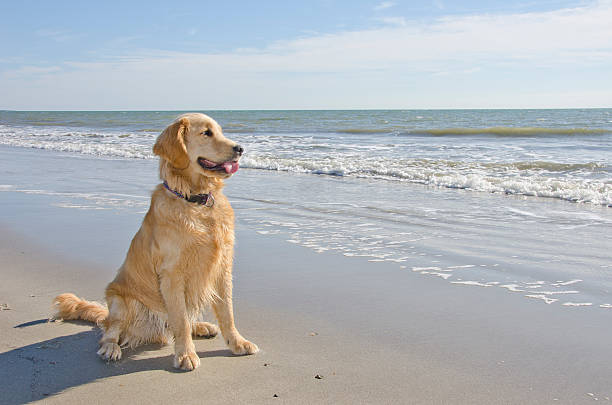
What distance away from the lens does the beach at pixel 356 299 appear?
296 centimetres

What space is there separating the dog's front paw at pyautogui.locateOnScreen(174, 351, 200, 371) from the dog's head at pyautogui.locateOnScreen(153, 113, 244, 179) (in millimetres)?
1075

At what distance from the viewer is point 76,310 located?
3848 millimetres

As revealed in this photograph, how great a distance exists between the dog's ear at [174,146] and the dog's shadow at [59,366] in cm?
121

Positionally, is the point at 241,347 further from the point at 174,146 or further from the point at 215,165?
the point at 174,146

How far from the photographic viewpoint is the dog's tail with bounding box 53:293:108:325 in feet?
12.5

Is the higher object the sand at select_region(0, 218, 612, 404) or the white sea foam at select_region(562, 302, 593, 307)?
the white sea foam at select_region(562, 302, 593, 307)

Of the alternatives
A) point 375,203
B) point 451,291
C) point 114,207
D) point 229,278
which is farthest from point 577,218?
point 114,207

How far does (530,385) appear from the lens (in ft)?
9.61

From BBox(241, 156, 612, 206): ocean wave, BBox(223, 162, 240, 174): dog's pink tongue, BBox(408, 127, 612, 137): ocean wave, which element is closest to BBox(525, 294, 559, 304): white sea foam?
BBox(223, 162, 240, 174): dog's pink tongue

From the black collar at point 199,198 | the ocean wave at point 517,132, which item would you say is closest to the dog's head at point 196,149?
the black collar at point 199,198

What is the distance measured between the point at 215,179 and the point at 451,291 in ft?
7.47

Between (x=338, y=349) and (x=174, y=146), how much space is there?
5.30ft

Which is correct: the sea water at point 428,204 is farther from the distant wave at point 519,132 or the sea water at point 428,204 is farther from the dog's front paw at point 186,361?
the distant wave at point 519,132

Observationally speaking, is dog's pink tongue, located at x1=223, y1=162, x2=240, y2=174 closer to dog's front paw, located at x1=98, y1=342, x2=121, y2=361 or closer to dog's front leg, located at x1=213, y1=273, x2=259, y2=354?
dog's front leg, located at x1=213, y1=273, x2=259, y2=354
